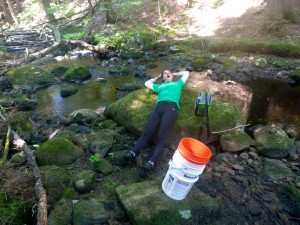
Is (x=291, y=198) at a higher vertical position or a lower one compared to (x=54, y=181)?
lower

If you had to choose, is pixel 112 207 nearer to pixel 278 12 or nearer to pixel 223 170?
pixel 223 170

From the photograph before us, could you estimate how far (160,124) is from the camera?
4.52 meters

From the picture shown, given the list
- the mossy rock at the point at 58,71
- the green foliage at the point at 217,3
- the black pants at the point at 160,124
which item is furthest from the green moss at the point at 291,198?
the green foliage at the point at 217,3

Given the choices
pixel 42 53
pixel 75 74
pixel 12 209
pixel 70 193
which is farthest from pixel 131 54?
pixel 12 209

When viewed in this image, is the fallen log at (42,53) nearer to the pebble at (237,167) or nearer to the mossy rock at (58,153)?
the mossy rock at (58,153)

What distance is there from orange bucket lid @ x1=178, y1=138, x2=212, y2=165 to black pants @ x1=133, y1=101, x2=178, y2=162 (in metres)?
1.02

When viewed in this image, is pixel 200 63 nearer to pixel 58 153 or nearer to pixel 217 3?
pixel 58 153

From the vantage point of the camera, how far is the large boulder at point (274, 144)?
181 inches

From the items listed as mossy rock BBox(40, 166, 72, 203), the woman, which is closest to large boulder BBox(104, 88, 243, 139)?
Answer: the woman

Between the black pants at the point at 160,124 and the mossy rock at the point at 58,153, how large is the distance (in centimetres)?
108

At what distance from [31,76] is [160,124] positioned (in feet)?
20.8

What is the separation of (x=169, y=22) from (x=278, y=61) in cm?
803

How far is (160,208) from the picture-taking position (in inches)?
126

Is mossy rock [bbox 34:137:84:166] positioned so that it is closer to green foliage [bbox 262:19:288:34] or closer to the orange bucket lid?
the orange bucket lid
